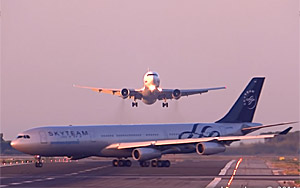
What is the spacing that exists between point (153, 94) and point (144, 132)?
13.0 m

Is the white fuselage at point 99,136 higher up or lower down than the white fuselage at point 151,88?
lower down

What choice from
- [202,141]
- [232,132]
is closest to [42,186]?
[202,141]

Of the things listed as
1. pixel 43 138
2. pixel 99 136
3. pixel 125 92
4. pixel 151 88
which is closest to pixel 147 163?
pixel 99 136

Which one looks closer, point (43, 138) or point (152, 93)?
point (43, 138)

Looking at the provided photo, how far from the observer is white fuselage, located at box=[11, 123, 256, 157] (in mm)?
57500

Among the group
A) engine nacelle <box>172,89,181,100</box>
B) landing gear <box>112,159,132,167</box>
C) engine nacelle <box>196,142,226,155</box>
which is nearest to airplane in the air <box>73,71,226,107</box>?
engine nacelle <box>172,89,181,100</box>

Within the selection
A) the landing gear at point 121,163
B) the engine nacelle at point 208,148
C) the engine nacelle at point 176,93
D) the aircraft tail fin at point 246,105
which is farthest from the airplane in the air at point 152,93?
the engine nacelle at point 208,148

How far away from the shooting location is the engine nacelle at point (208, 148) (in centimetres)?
5694

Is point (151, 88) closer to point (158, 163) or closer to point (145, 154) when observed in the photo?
point (158, 163)

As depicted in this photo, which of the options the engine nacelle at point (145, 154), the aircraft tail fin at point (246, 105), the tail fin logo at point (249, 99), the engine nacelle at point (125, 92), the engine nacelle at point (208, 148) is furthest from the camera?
the engine nacelle at point (125, 92)

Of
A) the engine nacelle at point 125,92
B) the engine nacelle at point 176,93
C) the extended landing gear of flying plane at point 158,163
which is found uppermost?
the engine nacelle at point 125,92

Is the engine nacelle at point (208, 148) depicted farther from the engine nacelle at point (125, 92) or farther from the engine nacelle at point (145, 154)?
the engine nacelle at point (125, 92)

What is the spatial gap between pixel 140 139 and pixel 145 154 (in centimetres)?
528

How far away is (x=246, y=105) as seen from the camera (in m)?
69.0
